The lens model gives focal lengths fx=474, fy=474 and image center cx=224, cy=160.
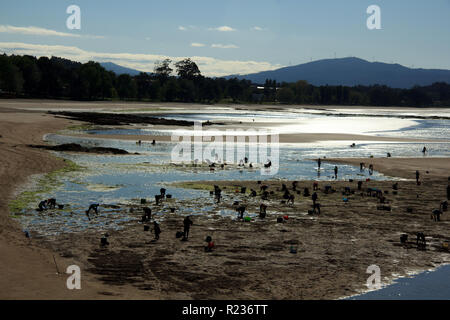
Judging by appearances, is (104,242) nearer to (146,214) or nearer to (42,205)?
(146,214)

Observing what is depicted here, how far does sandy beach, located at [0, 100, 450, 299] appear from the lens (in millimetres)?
16734

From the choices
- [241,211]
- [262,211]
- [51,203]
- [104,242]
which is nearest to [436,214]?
[262,211]

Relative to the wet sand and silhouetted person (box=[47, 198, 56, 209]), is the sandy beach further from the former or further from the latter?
silhouetted person (box=[47, 198, 56, 209])

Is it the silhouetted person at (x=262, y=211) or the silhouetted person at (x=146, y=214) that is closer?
the silhouetted person at (x=146, y=214)

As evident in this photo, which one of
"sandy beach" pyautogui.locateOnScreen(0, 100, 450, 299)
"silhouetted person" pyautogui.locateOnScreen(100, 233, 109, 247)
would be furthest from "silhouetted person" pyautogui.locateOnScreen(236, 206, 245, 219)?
"silhouetted person" pyautogui.locateOnScreen(100, 233, 109, 247)

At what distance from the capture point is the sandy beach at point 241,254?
16.7 metres

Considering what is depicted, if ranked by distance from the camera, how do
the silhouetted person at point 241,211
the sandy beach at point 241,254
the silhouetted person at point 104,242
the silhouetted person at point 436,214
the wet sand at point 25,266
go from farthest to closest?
the silhouetted person at point 436,214 < the silhouetted person at point 241,211 < the silhouetted person at point 104,242 < the sandy beach at point 241,254 < the wet sand at point 25,266

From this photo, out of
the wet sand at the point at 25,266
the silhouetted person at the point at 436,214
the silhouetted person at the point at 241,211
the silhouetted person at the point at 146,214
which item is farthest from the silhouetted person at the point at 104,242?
the silhouetted person at the point at 436,214

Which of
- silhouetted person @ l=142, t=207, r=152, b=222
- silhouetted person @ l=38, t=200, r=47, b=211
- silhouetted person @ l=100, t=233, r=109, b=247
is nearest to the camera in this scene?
silhouetted person @ l=100, t=233, r=109, b=247

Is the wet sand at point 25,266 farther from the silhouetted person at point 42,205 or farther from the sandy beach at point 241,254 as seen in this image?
the silhouetted person at point 42,205
